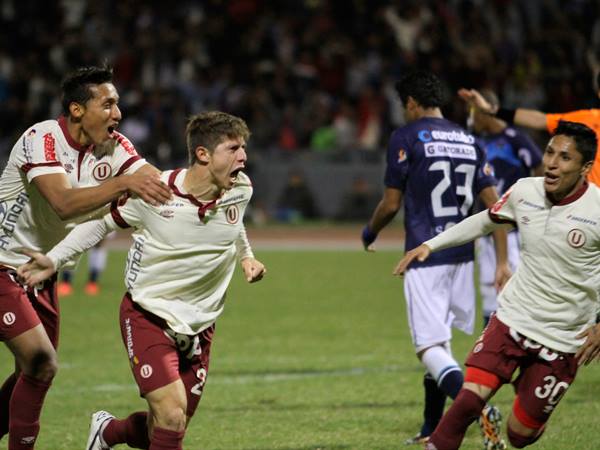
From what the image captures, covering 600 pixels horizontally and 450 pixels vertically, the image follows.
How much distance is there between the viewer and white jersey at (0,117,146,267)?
247 inches

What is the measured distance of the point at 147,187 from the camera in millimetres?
5664

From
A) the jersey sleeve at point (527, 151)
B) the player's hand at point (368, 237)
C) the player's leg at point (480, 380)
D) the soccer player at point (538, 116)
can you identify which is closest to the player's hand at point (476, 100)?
the soccer player at point (538, 116)

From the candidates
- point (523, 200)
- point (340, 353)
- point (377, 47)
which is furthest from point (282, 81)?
point (523, 200)

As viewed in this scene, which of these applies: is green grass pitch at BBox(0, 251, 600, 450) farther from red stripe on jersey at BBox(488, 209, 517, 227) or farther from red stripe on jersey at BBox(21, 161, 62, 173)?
red stripe on jersey at BBox(21, 161, 62, 173)

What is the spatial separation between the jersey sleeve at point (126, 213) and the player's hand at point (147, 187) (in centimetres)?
9

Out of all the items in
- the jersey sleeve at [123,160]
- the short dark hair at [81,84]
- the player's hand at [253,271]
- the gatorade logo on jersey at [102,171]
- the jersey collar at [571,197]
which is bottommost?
the player's hand at [253,271]

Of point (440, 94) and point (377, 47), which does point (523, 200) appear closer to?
point (440, 94)

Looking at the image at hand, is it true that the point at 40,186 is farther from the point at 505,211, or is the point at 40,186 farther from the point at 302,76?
the point at 302,76

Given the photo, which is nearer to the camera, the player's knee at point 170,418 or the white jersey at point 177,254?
the player's knee at point 170,418

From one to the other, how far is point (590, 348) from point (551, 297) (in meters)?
0.33

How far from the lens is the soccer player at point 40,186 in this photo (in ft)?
20.3

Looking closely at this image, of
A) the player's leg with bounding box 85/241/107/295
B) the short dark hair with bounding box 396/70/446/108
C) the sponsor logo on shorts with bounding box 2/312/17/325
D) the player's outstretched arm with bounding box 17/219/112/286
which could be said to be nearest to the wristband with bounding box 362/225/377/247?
the short dark hair with bounding box 396/70/446/108

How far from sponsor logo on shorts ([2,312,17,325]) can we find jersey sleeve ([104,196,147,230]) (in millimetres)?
852

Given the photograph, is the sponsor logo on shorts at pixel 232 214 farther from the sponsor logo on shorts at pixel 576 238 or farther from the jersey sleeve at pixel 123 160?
the sponsor logo on shorts at pixel 576 238
